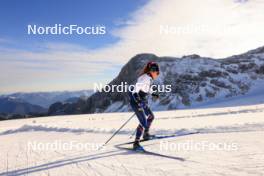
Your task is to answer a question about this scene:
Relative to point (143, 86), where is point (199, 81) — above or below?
above

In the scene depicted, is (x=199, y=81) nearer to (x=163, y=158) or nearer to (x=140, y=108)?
(x=140, y=108)

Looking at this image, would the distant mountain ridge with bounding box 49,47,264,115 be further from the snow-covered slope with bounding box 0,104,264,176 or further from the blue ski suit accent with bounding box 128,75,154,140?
the blue ski suit accent with bounding box 128,75,154,140

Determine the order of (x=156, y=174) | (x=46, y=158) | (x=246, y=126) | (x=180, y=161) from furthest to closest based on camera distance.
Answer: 1. (x=246, y=126)
2. (x=46, y=158)
3. (x=180, y=161)
4. (x=156, y=174)

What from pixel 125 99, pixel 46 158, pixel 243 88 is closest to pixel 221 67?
pixel 243 88

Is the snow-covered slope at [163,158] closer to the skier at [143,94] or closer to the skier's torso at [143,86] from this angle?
the skier at [143,94]

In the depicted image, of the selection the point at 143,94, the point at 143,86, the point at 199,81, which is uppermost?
the point at 199,81

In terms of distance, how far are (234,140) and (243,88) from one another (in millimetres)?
55388

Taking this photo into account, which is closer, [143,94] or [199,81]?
Result: [143,94]

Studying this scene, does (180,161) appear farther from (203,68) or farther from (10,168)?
(203,68)

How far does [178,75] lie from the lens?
67750 mm
